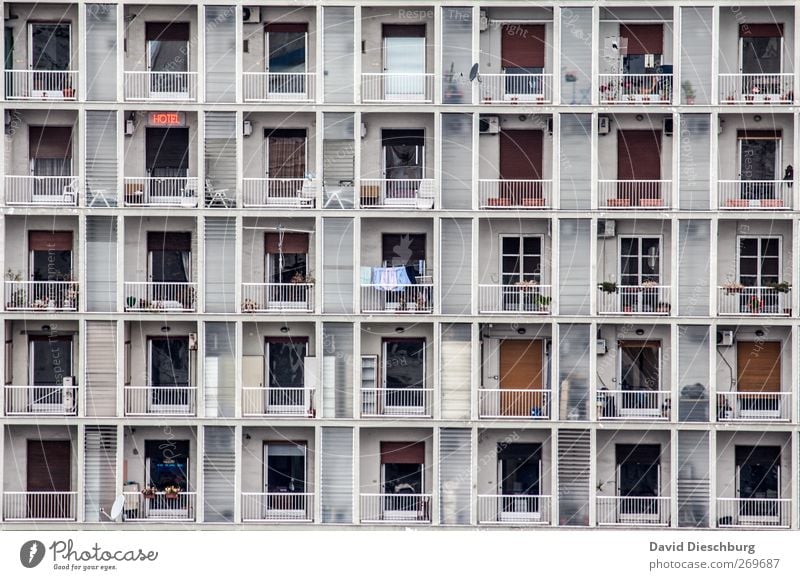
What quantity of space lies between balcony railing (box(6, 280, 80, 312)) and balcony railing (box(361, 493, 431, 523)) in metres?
10.0

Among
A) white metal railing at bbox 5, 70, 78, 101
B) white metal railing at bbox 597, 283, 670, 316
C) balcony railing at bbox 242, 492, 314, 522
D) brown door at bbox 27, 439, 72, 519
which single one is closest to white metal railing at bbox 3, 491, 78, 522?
brown door at bbox 27, 439, 72, 519

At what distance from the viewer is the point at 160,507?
123ft

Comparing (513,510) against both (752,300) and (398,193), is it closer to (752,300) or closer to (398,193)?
(752,300)

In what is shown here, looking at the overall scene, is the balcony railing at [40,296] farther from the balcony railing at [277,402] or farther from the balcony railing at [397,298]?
the balcony railing at [397,298]

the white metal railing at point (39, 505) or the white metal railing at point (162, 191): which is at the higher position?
the white metal railing at point (162, 191)

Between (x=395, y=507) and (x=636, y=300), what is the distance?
9.08 m

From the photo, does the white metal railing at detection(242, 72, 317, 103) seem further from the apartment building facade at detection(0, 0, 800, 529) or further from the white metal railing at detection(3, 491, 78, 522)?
the white metal railing at detection(3, 491, 78, 522)

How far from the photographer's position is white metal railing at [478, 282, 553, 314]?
3697 centimetres

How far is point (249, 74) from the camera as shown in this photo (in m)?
37.0

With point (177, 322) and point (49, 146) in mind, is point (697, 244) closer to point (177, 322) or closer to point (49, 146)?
point (177, 322)

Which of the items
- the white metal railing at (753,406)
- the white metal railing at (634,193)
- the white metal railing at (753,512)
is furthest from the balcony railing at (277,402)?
the white metal railing at (753,512)

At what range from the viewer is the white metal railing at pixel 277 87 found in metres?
37.1

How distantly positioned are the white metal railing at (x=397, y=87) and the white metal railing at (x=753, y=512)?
1430cm
